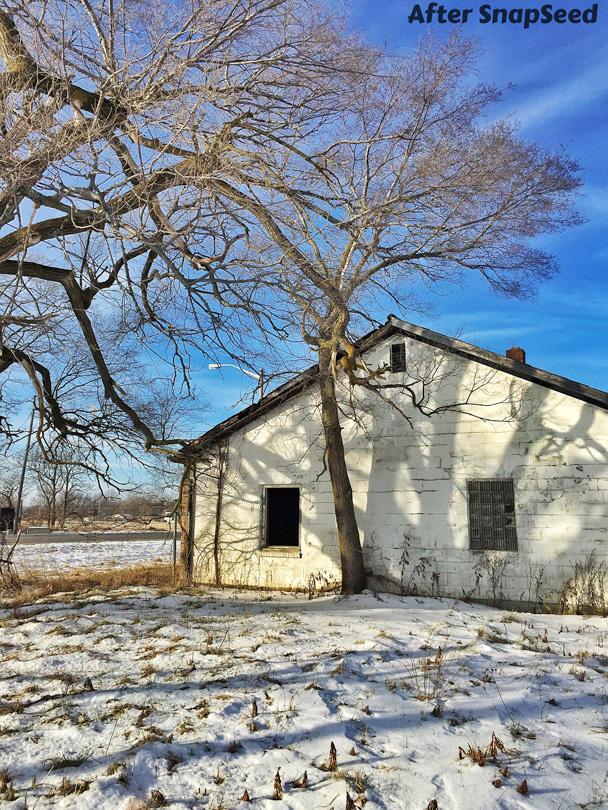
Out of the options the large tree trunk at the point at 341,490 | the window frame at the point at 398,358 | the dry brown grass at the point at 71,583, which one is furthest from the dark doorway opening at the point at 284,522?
the window frame at the point at 398,358

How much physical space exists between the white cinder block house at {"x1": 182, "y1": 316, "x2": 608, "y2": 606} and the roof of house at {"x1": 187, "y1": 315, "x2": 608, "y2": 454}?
0.03 m

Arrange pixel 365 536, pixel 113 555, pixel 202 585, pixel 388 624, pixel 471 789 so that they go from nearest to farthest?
1. pixel 471 789
2. pixel 388 624
3. pixel 365 536
4. pixel 202 585
5. pixel 113 555

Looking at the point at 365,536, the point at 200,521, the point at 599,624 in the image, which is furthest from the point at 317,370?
the point at 599,624

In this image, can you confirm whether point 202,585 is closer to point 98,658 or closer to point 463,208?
point 98,658

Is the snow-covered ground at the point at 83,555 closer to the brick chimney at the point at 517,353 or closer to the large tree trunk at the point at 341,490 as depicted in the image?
the large tree trunk at the point at 341,490

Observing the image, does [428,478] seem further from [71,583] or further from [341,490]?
[71,583]

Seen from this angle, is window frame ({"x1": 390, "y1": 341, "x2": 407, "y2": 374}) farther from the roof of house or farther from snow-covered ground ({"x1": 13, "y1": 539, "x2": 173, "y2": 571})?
snow-covered ground ({"x1": 13, "y1": 539, "x2": 173, "y2": 571})

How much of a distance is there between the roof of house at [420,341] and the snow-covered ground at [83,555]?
22.4 ft

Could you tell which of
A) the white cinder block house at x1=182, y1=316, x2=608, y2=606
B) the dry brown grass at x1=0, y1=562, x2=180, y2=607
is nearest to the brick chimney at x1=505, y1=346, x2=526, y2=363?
the white cinder block house at x1=182, y1=316, x2=608, y2=606

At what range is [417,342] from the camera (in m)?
11.9

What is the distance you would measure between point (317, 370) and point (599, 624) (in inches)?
267

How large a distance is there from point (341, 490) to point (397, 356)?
3.18 metres

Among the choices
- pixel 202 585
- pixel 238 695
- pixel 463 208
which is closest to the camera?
pixel 238 695

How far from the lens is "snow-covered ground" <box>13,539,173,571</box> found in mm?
18531
